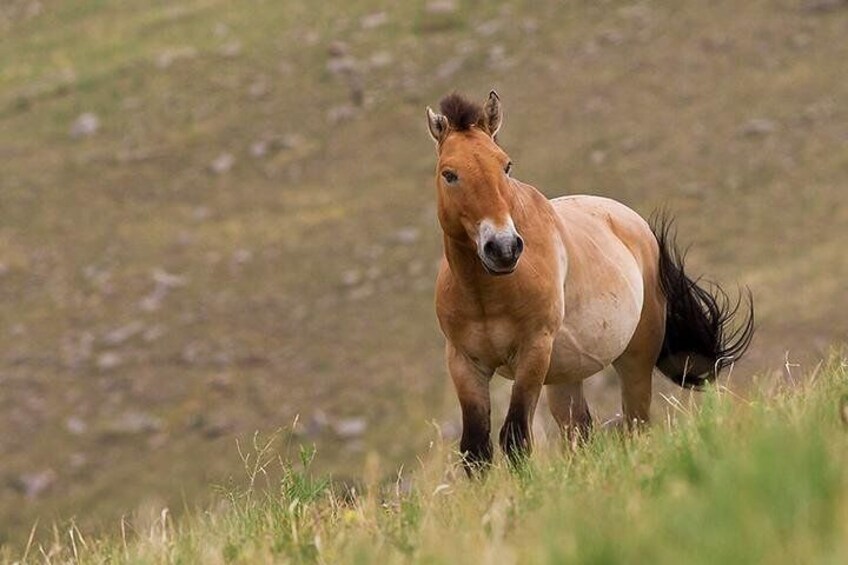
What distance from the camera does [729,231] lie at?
28.2 m

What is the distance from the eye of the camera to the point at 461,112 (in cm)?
800

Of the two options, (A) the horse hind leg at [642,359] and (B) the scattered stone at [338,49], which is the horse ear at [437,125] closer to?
(A) the horse hind leg at [642,359]

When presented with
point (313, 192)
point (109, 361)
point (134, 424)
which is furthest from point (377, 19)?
point (134, 424)

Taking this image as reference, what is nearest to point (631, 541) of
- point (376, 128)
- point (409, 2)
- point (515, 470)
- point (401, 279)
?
point (515, 470)

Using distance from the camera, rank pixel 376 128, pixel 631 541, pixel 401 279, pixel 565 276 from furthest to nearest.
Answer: pixel 376 128
pixel 401 279
pixel 565 276
pixel 631 541

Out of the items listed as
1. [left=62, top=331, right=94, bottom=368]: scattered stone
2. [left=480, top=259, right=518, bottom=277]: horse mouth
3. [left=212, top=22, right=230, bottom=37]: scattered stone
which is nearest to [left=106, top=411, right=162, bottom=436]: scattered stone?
[left=62, top=331, right=94, bottom=368]: scattered stone

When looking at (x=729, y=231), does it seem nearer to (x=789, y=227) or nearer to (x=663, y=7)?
(x=789, y=227)

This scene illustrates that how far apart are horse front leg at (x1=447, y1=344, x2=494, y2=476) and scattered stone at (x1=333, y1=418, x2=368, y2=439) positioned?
59.9 ft

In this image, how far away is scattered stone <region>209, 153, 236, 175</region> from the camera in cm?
3478

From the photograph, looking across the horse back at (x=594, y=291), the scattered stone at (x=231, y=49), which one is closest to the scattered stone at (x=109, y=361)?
the scattered stone at (x=231, y=49)

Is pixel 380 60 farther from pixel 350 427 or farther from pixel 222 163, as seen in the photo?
pixel 350 427

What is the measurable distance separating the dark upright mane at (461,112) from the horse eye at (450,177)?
30cm

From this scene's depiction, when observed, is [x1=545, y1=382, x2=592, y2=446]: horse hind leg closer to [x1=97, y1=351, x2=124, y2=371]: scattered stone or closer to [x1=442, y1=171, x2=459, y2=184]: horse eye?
[x1=442, y1=171, x2=459, y2=184]: horse eye

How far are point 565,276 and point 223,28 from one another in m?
31.1
